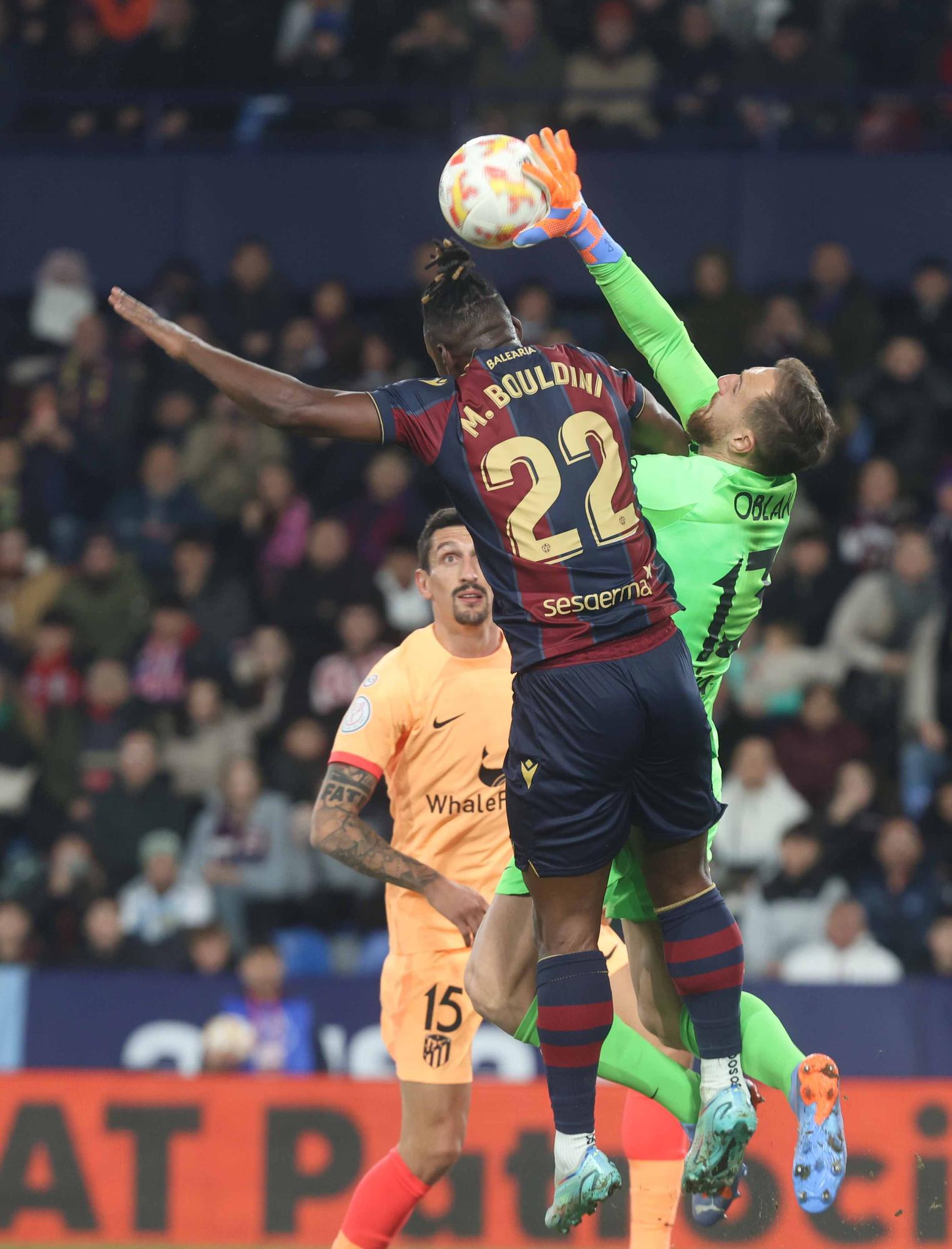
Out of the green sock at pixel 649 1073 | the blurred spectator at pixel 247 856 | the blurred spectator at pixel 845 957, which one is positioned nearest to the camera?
the green sock at pixel 649 1073

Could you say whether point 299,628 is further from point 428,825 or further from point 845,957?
point 428,825

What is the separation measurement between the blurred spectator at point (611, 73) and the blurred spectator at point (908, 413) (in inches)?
110

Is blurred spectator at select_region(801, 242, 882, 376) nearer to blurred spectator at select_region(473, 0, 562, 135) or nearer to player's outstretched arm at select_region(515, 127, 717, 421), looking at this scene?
blurred spectator at select_region(473, 0, 562, 135)

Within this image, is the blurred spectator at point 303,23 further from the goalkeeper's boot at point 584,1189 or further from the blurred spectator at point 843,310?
the goalkeeper's boot at point 584,1189

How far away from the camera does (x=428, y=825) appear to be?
7.69 meters

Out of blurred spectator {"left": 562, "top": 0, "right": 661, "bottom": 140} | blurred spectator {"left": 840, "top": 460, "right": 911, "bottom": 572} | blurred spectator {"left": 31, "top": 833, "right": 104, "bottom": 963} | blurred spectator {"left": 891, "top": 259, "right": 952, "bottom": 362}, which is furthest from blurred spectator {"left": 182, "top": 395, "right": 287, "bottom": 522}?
blurred spectator {"left": 891, "top": 259, "right": 952, "bottom": 362}

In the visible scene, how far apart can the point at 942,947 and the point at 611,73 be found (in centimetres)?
734

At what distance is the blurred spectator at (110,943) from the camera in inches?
487

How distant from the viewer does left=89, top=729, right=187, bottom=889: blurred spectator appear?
13.0 meters

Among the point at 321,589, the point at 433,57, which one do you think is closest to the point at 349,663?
the point at 321,589

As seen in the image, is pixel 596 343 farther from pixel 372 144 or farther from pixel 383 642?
pixel 383 642

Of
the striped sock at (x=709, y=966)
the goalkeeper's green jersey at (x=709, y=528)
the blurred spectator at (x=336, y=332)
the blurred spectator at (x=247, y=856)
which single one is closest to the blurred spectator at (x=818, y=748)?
the blurred spectator at (x=247, y=856)

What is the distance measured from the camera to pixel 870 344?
1492 cm

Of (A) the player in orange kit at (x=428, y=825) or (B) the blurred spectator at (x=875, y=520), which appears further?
(B) the blurred spectator at (x=875, y=520)
